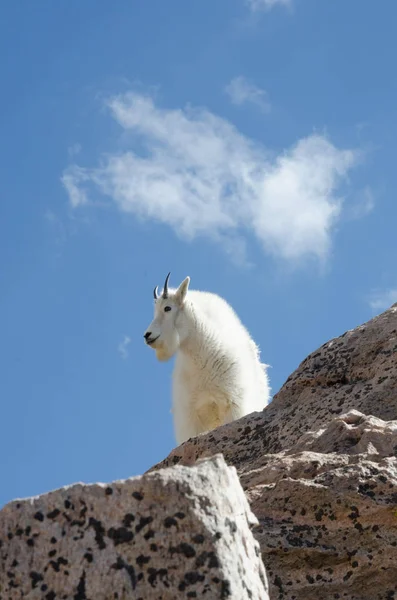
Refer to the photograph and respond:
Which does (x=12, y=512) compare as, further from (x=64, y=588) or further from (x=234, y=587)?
(x=234, y=587)

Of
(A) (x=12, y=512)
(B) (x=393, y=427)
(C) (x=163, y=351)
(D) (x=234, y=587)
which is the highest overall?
(C) (x=163, y=351)

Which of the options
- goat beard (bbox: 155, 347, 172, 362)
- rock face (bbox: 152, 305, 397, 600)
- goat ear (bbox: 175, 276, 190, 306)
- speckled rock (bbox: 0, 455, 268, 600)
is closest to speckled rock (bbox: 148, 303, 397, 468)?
rock face (bbox: 152, 305, 397, 600)

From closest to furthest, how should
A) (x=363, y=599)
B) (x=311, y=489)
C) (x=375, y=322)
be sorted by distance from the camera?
1. (x=363, y=599)
2. (x=311, y=489)
3. (x=375, y=322)

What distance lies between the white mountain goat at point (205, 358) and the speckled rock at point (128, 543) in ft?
32.4

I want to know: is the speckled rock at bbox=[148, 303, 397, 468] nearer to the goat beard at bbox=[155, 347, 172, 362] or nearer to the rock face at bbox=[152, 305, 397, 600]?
the rock face at bbox=[152, 305, 397, 600]

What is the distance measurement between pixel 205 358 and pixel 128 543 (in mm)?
11166

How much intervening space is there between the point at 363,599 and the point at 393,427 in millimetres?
934

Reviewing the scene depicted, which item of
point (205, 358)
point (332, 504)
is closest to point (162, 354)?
point (205, 358)

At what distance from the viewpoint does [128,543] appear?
87.8 inches

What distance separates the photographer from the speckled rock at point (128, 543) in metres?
2.20

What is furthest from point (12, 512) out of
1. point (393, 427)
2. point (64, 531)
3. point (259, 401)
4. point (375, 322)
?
point (259, 401)

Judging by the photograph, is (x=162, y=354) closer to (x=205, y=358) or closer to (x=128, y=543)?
(x=205, y=358)

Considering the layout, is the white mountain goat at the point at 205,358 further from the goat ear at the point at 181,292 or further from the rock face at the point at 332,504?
the rock face at the point at 332,504

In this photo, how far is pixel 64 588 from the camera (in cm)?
222
